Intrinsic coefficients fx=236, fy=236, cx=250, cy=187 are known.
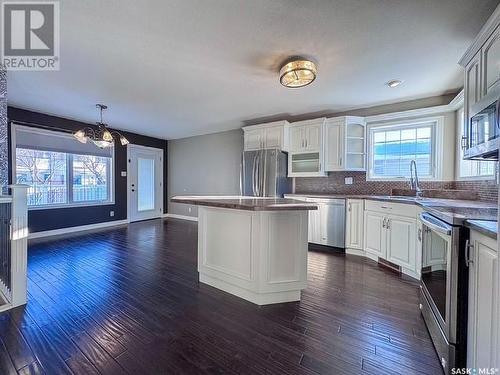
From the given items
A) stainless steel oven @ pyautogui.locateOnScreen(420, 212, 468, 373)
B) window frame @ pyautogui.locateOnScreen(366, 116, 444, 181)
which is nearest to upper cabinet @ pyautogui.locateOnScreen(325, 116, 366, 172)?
window frame @ pyautogui.locateOnScreen(366, 116, 444, 181)

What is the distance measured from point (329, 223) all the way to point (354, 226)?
0.39m

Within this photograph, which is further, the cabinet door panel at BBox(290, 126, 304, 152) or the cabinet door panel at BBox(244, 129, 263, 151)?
the cabinet door panel at BBox(244, 129, 263, 151)

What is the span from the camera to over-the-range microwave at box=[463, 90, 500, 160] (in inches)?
63.3

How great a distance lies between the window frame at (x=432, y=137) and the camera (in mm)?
3447

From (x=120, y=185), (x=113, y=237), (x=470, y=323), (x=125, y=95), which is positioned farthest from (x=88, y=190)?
(x=470, y=323)

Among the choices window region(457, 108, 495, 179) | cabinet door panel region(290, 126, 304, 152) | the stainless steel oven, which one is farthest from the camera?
cabinet door panel region(290, 126, 304, 152)

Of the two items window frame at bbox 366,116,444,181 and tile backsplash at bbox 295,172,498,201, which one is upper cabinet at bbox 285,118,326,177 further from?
window frame at bbox 366,116,444,181

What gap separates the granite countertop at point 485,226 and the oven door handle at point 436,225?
133mm

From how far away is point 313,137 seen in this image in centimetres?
431

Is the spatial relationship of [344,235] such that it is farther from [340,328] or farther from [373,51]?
[373,51]

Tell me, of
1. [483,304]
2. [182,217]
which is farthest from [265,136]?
[483,304]

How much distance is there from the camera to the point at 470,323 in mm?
1214

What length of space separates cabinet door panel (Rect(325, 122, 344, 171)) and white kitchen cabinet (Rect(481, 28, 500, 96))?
2227mm

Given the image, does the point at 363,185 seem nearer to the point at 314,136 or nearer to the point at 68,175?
the point at 314,136
